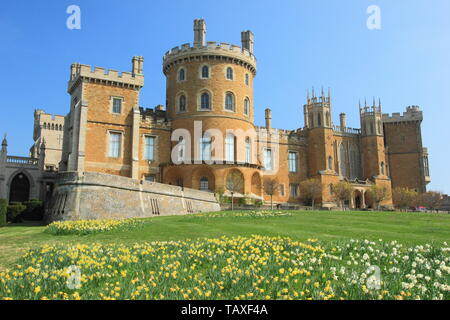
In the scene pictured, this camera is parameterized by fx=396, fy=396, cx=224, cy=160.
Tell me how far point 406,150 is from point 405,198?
1074 cm

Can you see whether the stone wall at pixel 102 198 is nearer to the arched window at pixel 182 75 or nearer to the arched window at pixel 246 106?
the arched window at pixel 182 75

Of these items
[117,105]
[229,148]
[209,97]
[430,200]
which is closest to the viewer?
[117,105]

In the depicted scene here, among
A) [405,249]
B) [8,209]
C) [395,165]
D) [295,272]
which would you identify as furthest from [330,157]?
[295,272]

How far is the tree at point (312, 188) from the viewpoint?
4409cm

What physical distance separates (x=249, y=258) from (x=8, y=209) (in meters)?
25.8

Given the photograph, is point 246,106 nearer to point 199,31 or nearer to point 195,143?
point 195,143

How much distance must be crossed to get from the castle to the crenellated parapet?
0.11 meters

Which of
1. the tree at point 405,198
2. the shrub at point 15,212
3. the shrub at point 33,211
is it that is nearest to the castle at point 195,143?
the tree at point 405,198

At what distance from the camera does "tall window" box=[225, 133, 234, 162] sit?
131ft

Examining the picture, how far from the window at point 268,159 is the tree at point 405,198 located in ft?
51.2

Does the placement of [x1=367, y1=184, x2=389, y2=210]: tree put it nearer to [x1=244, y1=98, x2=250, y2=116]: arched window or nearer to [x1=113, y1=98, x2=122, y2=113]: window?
[x1=244, y1=98, x2=250, y2=116]: arched window

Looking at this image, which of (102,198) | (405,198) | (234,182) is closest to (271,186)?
(234,182)

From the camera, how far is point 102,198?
25922mm

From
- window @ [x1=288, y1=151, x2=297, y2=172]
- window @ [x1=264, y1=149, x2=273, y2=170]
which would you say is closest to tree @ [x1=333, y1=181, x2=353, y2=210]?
window @ [x1=288, y1=151, x2=297, y2=172]
